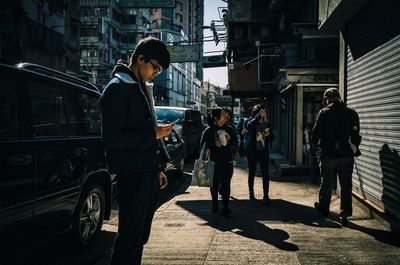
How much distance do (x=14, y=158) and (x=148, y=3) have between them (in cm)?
1328

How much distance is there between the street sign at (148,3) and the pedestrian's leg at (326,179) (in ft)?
36.0

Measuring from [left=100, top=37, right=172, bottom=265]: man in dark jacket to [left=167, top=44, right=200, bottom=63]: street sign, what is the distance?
2819 cm

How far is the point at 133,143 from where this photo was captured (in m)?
2.57

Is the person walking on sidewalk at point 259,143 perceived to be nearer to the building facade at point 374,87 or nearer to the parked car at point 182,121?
the building facade at point 374,87

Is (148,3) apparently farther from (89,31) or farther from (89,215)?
(89,31)

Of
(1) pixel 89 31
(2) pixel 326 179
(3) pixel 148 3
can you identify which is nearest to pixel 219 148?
(2) pixel 326 179

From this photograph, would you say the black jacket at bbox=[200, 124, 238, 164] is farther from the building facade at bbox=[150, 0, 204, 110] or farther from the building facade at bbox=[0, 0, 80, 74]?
the building facade at bbox=[150, 0, 204, 110]

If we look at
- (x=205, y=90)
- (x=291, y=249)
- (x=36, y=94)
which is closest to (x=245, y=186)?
(x=291, y=249)

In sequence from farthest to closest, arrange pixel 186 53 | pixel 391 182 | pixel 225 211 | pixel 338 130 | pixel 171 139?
pixel 186 53
pixel 171 139
pixel 225 211
pixel 338 130
pixel 391 182

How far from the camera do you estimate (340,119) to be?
5980mm

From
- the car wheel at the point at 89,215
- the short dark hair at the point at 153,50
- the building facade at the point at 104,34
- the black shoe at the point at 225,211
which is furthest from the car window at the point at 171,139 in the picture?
the building facade at the point at 104,34

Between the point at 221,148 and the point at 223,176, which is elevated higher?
the point at 221,148

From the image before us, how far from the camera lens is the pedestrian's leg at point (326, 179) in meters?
6.12

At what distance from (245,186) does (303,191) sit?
4.84 feet
